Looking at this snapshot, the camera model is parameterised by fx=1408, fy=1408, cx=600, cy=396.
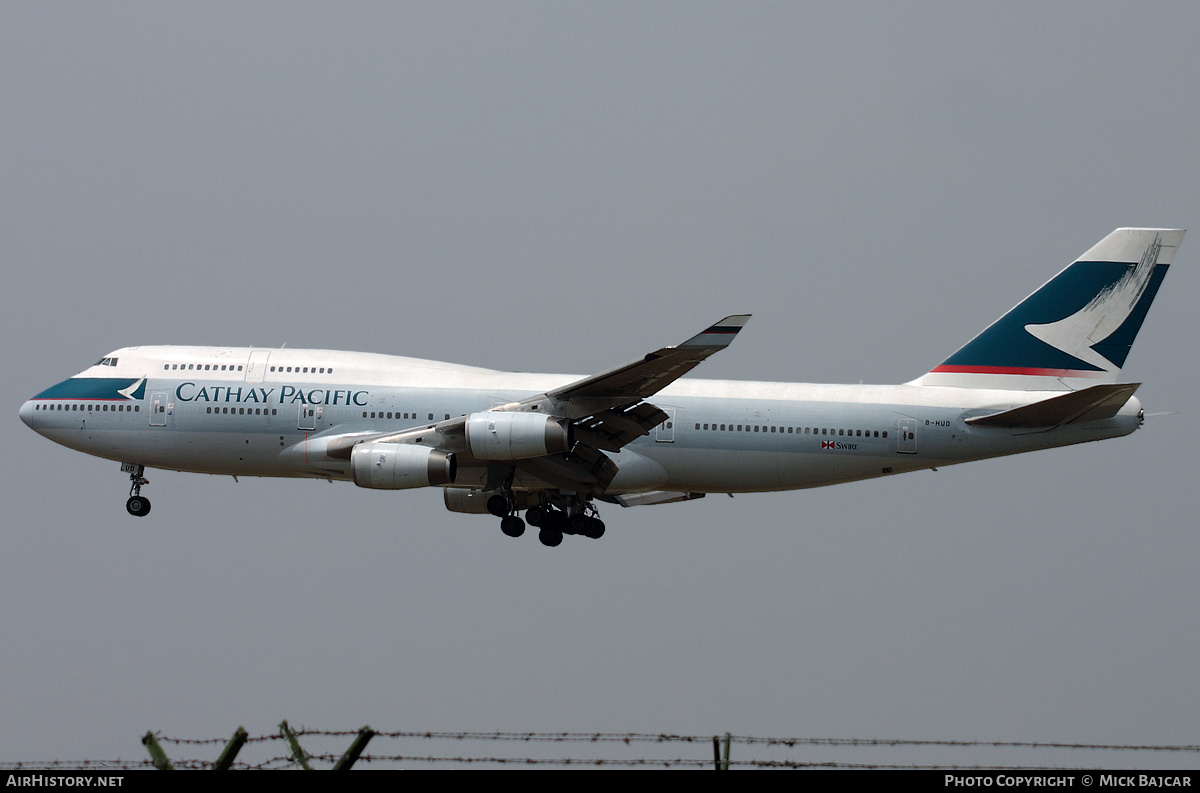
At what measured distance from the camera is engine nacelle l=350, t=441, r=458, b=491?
36719mm

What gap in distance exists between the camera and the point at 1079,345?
135ft

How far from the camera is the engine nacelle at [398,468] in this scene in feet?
120

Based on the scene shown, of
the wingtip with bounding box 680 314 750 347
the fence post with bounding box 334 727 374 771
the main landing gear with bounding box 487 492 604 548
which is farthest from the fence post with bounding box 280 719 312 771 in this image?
the main landing gear with bounding box 487 492 604 548

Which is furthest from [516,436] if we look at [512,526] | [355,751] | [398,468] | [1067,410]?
[355,751]

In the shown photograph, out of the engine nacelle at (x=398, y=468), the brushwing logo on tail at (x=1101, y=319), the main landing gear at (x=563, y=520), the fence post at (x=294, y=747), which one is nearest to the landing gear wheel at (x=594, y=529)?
the main landing gear at (x=563, y=520)

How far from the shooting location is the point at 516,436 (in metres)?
35.9

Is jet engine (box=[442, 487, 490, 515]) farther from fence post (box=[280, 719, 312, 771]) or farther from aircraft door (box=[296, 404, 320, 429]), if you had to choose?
fence post (box=[280, 719, 312, 771])

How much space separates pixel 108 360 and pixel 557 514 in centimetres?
1403

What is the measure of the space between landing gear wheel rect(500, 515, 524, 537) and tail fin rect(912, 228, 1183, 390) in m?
12.2

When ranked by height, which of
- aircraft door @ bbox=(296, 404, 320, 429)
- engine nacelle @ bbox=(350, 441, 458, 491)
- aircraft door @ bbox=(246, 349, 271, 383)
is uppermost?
aircraft door @ bbox=(246, 349, 271, 383)

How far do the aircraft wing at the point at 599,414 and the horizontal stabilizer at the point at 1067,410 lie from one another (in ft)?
30.2

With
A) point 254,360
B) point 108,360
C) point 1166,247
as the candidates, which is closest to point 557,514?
point 254,360

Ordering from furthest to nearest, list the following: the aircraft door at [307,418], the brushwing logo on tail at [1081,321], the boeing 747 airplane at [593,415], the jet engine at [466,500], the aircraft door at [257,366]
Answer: the jet engine at [466,500] → the brushwing logo on tail at [1081,321] → the aircraft door at [257,366] → the aircraft door at [307,418] → the boeing 747 airplane at [593,415]

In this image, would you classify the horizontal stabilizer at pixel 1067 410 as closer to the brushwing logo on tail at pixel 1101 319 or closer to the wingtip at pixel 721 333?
the brushwing logo on tail at pixel 1101 319
